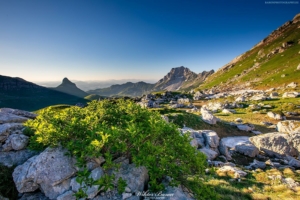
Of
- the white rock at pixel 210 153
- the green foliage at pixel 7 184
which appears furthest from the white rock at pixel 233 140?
the green foliage at pixel 7 184

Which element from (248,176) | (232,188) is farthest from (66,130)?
(248,176)

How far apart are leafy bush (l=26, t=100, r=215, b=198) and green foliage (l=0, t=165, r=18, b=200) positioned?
2095 millimetres

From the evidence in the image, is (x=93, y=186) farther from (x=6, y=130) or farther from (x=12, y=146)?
(x=6, y=130)

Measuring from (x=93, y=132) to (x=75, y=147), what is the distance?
1126mm

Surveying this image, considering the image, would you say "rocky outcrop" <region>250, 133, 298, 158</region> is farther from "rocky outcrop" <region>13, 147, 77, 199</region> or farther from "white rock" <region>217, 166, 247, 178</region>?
"rocky outcrop" <region>13, 147, 77, 199</region>

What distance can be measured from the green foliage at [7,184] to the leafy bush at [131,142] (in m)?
2.09

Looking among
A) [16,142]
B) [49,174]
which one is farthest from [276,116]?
[16,142]

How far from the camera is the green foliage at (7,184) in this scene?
8977mm

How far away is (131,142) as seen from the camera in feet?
27.0

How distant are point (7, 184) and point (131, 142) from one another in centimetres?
771

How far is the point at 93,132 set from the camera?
26.3 feet

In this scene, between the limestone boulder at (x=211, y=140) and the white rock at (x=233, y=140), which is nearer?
the limestone boulder at (x=211, y=140)

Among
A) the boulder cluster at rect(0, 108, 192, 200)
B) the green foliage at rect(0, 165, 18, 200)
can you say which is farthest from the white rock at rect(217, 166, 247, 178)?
the green foliage at rect(0, 165, 18, 200)

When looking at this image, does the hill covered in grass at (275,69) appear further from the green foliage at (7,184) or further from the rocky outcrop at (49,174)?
the green foliage at (7,184)
